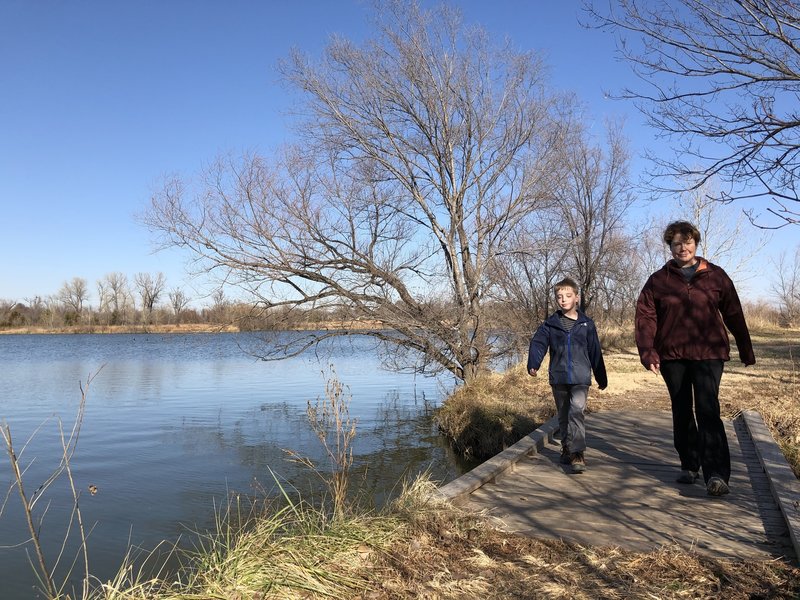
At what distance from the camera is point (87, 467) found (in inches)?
377

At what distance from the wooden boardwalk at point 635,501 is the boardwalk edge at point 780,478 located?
0.01 m

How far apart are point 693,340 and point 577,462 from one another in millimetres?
1573

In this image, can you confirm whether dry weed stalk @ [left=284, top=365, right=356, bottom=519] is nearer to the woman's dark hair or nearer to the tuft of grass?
the woman's dark hair

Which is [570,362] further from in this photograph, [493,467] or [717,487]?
[717,487]

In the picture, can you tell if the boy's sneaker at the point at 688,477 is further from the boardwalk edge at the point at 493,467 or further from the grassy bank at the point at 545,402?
the grassy bank at the point at 545,402

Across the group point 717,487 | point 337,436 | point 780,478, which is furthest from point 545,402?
point 337,436

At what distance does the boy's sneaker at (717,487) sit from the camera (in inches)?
182

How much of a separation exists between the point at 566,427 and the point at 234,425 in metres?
9.13

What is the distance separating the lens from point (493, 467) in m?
5.44

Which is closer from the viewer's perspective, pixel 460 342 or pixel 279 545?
pixel 279 545

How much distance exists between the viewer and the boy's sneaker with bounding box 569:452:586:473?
18.2 feet

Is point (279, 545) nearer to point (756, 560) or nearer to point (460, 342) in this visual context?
point (756, 560)

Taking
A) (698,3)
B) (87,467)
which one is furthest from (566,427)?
(87,467)

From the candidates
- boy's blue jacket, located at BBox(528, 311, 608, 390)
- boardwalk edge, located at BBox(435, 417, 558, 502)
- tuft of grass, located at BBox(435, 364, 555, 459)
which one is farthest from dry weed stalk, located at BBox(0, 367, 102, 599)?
tuft of grass, located at BBox(435, 364, 555, 459)
